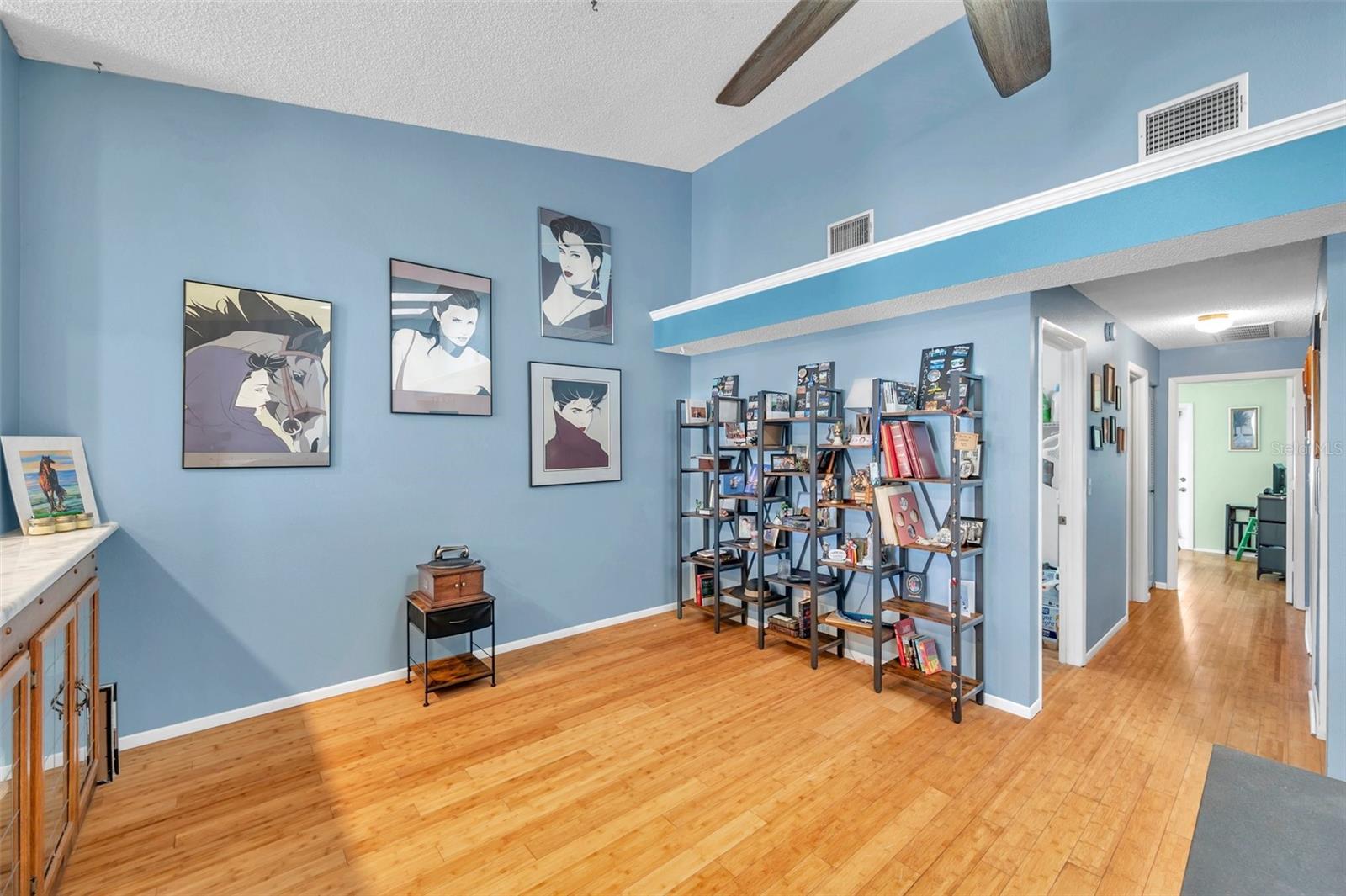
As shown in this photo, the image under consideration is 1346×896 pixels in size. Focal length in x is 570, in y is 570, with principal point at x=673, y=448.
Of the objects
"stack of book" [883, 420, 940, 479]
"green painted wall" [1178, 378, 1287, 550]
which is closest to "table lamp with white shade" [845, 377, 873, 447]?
"stack of book" [883, 420, 940, 479]

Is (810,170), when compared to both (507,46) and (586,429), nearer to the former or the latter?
(507,46)

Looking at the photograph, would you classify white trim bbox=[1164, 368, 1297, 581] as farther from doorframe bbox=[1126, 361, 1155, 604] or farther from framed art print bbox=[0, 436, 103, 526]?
framed art print bbox=[0, 436, 103, 526]

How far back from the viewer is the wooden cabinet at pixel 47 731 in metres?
1.53

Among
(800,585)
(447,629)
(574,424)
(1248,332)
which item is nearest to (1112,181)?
(800,585)

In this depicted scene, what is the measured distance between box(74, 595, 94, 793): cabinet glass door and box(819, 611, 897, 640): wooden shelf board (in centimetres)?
356

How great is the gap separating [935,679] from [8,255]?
494cm

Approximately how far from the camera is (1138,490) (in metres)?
5.28

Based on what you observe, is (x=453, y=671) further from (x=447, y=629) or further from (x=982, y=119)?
(x=982, y=119)

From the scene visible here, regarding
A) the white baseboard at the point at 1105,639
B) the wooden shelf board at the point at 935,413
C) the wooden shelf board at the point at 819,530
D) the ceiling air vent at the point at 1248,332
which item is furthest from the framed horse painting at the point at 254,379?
the ceiling air vent at the point at 1248,332

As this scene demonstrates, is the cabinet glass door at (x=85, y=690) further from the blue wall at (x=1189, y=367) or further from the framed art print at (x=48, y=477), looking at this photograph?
the blue wall at (x=1189, y=367)

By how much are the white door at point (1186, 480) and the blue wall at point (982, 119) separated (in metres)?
6.92

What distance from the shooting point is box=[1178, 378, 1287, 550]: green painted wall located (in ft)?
22.7

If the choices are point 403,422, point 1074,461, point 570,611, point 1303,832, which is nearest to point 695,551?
point 570,611

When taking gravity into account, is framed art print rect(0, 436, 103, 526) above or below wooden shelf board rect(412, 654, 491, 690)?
above
